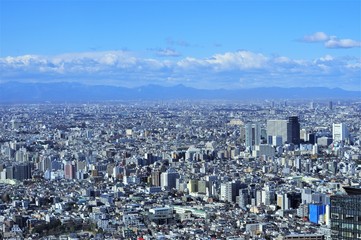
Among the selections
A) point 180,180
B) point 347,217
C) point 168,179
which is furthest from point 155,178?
point 347,217

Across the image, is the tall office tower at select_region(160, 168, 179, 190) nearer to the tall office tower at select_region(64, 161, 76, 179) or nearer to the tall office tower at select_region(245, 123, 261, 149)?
the tall office tower at select_region(64, 161, 76, 179)

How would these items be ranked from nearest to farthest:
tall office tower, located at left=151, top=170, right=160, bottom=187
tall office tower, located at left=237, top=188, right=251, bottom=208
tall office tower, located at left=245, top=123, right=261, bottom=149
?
1. tall office tower, located at left=237, top=188, right=251, bottom=208
2. tall office tower, located at left=151, top=170, right=160, bottom=187
3. tall office tower, located at left=245, top=123, right=261, bottom=149

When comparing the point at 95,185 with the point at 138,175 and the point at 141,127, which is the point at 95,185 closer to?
the point at 138,175

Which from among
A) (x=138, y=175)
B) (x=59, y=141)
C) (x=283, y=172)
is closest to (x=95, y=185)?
(x=138, y=175)

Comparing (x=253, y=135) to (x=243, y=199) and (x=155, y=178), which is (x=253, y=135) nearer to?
(x=155, y=178)

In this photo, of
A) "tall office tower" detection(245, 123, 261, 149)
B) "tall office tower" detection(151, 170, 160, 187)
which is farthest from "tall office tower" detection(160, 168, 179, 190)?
"tall office tower" detection(245, 123, 261, 149)

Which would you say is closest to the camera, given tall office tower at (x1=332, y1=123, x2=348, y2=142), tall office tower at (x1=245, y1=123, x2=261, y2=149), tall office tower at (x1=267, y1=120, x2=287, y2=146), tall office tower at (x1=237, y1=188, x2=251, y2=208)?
tall office tower at (x1=237, y1=188, x2=251, y2=208)
